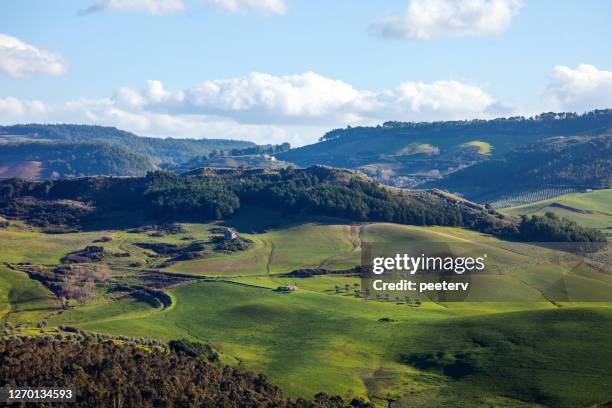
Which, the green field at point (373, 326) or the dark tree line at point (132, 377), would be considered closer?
the dark tree line at point (132, 377)

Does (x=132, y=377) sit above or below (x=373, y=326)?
above

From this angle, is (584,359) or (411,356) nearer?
(584,359)

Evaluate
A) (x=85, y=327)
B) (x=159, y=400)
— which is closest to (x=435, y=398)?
(x=159, y=400)

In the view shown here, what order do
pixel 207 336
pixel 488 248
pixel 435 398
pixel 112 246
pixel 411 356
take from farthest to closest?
pixel 112 246, pixel 488 248, pixel 207 336, pixel 411 356, pixel 435 398

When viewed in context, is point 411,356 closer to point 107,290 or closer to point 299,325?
point 299,325

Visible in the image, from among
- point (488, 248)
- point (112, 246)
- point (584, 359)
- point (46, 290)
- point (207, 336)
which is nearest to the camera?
point (584, 359)

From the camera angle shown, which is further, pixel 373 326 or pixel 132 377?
pixel 373 326

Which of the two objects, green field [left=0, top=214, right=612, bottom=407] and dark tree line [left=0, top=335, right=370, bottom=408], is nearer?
dark tree line [left=0, top=335, right=370, bottom=408]

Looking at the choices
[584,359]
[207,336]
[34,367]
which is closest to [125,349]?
[34,367]
